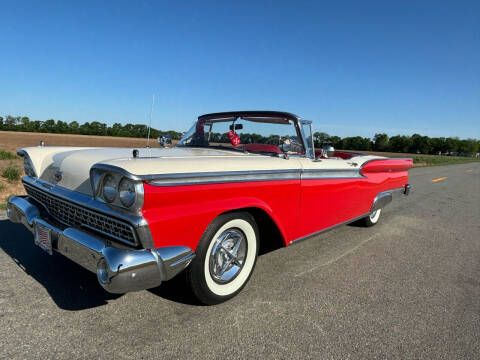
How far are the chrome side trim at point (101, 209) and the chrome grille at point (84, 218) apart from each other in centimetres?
3

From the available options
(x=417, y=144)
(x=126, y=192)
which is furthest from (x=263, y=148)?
(x=417, y=144)

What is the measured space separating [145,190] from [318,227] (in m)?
1.93

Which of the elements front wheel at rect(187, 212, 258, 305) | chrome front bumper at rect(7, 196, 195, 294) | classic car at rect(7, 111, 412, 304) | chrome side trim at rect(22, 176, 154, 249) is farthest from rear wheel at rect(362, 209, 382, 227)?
chrome side trim at rect(22, 176, 154, 249)

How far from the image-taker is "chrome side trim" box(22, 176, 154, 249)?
1742mm

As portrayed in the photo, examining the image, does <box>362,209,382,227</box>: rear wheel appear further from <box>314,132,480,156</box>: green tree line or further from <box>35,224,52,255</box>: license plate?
<box>314,132,480,156</box>: green tree line

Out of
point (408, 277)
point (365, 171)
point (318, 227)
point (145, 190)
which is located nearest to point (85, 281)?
point (145, 190)

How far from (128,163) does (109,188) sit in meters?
0.19

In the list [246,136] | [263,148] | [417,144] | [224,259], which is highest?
[417,144]

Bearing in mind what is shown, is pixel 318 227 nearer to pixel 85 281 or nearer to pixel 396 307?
pixel 396 307

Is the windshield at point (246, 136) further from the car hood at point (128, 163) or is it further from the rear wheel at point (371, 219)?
the rear wheel at point (371, 219)

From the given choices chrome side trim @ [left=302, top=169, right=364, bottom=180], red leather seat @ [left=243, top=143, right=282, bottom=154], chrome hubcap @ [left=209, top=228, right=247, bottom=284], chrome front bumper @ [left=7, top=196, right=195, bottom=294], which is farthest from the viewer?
red leather seat @ [left=243, top=143, right=282, bottom=154]

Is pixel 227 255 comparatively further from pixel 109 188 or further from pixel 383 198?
pixel 383 198

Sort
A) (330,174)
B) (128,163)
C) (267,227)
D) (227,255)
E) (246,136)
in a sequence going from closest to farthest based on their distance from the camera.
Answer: (128,163), (227,255), (267,227), (330,174), (246,136)

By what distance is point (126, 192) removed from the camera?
1.79 m
